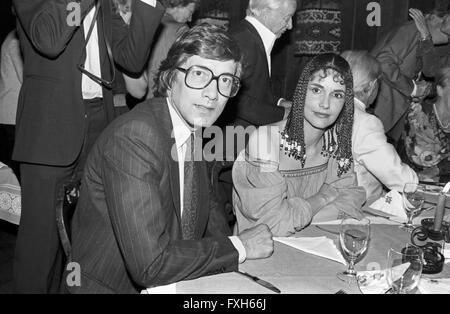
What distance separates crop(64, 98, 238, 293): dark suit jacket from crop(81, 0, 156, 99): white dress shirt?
29.0 inches

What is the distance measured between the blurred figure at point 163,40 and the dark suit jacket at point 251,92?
38 cm

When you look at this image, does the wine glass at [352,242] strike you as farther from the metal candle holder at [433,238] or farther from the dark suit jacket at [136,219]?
the dark suit jacket at [136,219]

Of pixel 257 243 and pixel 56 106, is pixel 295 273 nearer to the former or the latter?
pixel 257 243

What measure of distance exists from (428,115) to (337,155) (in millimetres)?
1398

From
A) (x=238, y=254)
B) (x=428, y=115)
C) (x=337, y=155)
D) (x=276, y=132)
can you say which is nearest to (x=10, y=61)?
(x=276, y=132)

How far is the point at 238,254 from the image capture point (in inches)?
62.7

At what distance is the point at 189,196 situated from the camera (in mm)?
1899

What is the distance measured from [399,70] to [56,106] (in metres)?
2.89

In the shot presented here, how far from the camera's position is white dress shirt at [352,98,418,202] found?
2.56 m

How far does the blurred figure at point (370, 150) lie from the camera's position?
257 cm

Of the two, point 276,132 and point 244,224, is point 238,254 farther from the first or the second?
point 276,132

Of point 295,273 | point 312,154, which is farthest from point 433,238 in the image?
point 312,154

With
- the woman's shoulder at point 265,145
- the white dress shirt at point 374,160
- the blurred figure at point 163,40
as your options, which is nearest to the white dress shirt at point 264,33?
the blurred figure at point 163,40

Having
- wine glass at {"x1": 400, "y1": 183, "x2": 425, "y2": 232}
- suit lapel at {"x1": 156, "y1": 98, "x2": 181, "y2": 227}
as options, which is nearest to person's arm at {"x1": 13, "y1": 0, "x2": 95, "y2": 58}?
suit lapel at {"x1": 156, "y1": 98, "x2": 181, "y2": 227}
